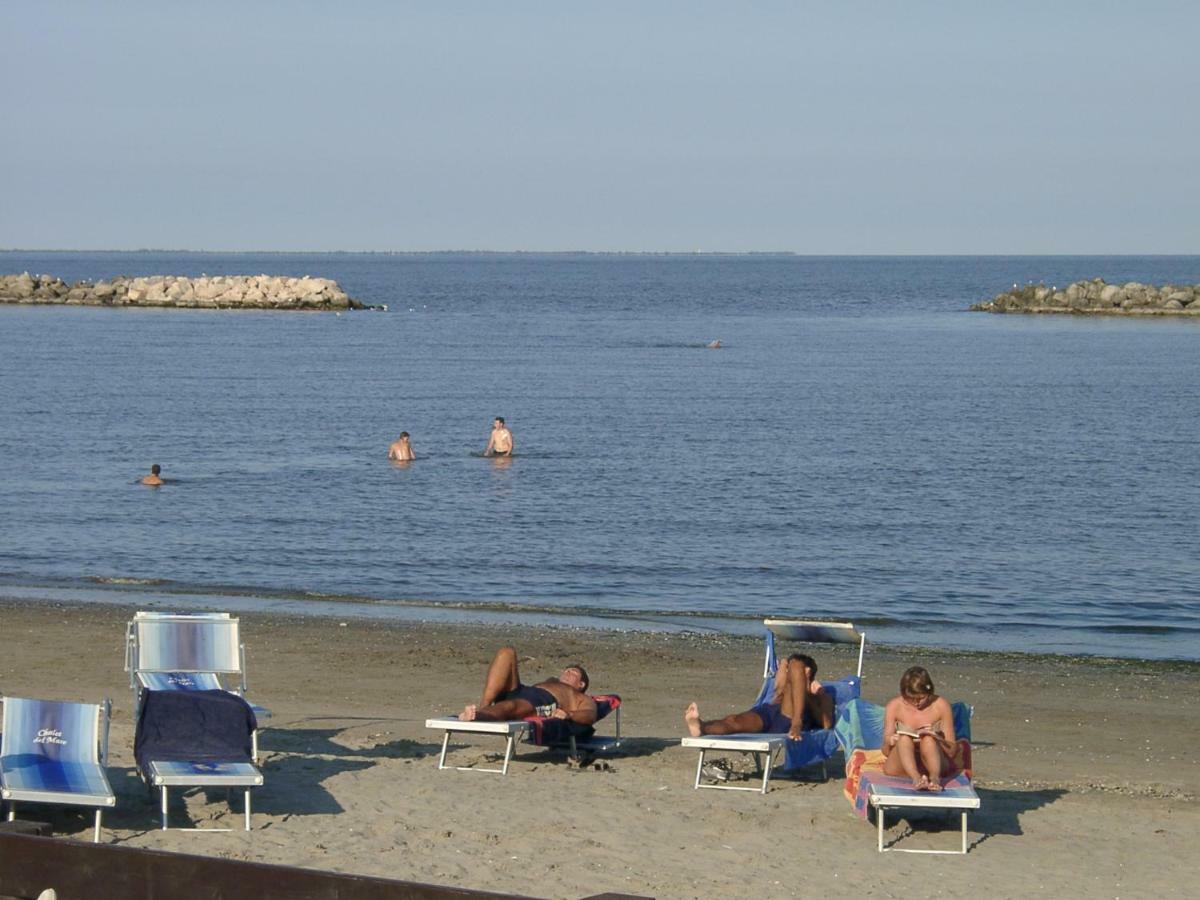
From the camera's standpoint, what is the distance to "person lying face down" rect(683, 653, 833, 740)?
1012 centimetres

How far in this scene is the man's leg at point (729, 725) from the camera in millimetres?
9822

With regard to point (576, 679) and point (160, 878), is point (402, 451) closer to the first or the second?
point (576, 679)

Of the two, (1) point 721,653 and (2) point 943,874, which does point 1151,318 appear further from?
(2) point 943,874

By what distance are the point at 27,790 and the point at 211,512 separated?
59.4 ft

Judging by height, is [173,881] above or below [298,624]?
above

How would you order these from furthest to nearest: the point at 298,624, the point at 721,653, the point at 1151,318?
the point at 1151,318, the point at 298,624, the point at 721,653

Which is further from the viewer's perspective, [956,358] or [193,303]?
[193,303]

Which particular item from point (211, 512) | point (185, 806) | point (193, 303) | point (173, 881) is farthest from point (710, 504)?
point (193, 303)

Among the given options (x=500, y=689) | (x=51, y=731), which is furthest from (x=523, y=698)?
(x=51, y=731)

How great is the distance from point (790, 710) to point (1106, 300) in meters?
98.9

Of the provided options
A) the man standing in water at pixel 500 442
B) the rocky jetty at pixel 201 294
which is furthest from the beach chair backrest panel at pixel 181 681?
the rocky jetty at pixel 201 294

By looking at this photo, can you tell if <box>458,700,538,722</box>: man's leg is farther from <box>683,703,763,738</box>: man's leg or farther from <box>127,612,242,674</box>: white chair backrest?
<box>127,612,242,674</box>: white chair backrest

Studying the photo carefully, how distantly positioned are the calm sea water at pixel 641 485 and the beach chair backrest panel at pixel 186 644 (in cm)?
870

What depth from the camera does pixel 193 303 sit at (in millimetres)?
106562
